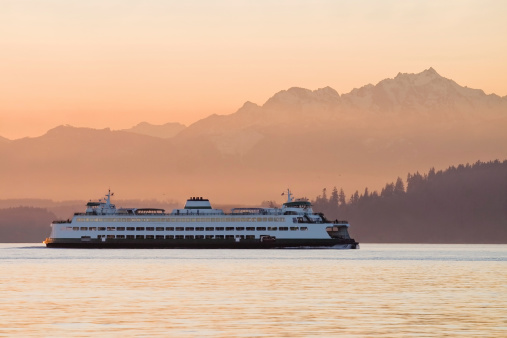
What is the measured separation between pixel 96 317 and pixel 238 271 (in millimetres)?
64807

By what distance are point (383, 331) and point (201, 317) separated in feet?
41.5

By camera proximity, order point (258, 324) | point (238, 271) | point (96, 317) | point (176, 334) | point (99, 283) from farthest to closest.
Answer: point (238, 271), point (99, 283), point (96, 317), point (258, 324), point (176, 334)

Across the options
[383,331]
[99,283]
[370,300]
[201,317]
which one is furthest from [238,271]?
[383,331]

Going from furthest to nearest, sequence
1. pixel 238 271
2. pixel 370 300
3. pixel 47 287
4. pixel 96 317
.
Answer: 1. pixel 238 271
2. pixel 47 287
3. pixel 370 300
4. pixel 96 317

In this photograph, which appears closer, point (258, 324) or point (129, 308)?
point (258, 324)

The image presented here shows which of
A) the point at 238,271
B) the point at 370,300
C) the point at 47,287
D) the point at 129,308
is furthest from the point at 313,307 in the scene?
the point at 238,271

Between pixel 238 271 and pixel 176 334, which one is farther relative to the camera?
pixel 238 271

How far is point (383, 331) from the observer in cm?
5375

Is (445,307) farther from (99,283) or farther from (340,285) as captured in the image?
(99,283)

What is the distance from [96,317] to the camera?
61.0 meters

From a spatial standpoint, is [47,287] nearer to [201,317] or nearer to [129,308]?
[129,308]

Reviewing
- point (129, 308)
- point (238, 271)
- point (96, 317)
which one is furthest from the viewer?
point (238, 271)

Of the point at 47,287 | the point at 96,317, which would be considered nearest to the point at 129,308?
the point at 96,317

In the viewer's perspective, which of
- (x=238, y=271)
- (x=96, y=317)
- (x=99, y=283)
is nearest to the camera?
(x=96, y=317)
